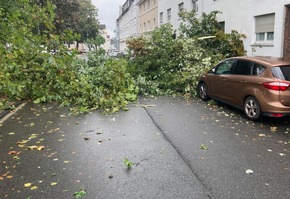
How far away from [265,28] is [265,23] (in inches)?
8.5

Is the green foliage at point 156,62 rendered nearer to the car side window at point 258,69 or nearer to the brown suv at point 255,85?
the brown suv at point 255,85

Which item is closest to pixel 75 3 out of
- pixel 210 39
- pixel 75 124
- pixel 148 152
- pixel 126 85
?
pixel 210 39

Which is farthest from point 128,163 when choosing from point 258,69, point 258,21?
point 258,21

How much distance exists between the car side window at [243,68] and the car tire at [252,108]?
744 mm

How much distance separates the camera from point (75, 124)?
285 inches

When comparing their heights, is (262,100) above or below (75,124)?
above

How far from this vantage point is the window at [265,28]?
479 inches

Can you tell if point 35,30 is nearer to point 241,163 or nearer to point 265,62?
point 265,62

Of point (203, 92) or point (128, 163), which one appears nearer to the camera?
point (128, 163)

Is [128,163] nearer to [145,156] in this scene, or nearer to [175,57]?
[145,156]

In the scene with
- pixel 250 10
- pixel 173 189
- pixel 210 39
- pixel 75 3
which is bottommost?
pixel 173 189

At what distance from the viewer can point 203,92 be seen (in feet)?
33.2

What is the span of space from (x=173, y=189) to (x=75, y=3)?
1316 inches

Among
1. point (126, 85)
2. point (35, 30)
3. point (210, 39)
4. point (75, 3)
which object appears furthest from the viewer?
point (75, 3)
